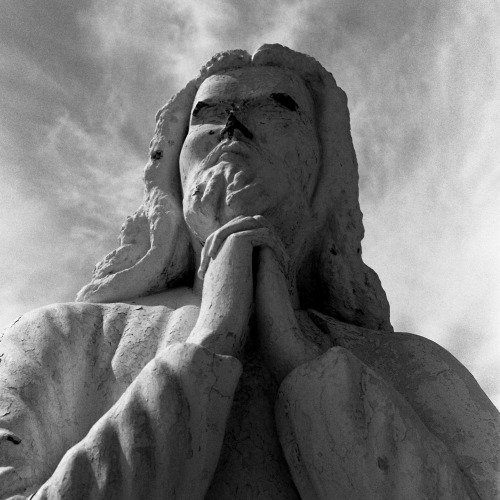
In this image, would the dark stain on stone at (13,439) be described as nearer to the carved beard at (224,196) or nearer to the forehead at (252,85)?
the carved beard at (224,196)

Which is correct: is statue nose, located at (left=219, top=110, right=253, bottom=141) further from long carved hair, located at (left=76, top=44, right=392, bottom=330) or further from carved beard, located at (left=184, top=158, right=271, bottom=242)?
long carved hair, located at (left=76, top=44, right=392, bottom=330)

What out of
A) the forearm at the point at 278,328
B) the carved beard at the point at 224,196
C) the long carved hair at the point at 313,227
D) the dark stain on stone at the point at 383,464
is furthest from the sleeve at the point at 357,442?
the long carved hair at the point at 313,227

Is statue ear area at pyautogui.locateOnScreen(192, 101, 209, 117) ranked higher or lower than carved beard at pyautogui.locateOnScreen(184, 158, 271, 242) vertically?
higher

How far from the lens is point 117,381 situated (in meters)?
3.25

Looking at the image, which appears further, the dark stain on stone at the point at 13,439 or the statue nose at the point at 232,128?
the statue nose at the point at 232,128

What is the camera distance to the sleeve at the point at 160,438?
242 centimetres

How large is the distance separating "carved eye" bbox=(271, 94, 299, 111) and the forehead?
0.03 meters

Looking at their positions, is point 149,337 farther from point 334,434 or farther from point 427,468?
point 427,468

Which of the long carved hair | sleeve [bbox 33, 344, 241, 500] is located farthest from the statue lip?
sleeve [bbox 33, 344, 241, 500]

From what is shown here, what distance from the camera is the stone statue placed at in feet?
8.60

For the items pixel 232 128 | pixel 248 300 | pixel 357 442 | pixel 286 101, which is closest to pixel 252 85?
pixel 286 101

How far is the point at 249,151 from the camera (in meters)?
3.70

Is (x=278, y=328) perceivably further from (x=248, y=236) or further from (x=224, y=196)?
(x=224, y=196)

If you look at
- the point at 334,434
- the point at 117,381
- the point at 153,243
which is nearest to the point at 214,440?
the point at 334,434
